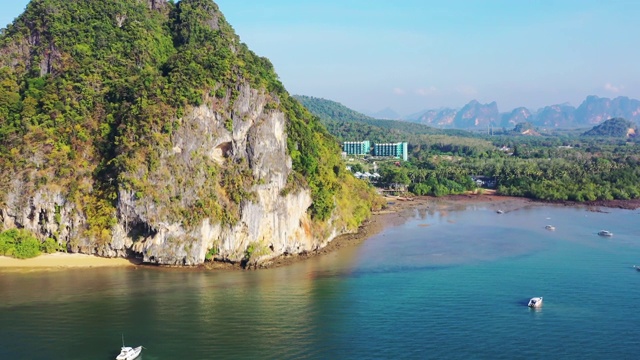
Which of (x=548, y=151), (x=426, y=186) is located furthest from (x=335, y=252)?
(x=548, y=151)

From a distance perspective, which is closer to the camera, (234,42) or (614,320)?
(614,320)

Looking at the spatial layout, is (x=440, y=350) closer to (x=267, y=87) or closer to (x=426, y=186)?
(x=267, y=87)

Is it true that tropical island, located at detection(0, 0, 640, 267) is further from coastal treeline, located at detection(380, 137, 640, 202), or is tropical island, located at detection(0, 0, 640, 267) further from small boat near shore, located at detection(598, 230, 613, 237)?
coastal treeline, located at detection(380, 137, 640, 202)

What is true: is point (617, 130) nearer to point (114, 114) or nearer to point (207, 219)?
point (207, 219)

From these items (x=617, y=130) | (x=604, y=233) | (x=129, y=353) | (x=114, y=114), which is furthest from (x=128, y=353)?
(x=617, y=130)

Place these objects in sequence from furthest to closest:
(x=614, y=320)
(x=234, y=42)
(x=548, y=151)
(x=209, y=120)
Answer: (x=548, y=151) < (x=234, y=42) < (x=209, y=120) < (x=614, y=320)

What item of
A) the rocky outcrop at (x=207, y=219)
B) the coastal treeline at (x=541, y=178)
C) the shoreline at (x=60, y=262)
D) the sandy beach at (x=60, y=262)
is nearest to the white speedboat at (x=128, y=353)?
the rocky outcrop at (x=207, y=219)
